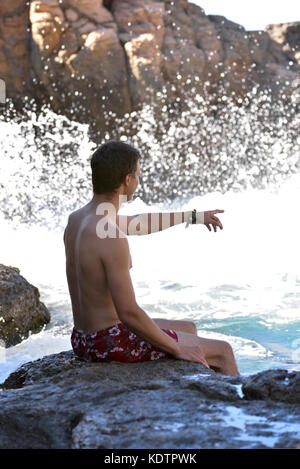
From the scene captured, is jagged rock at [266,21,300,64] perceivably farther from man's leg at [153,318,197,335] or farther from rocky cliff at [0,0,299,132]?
A: man's leg at [153,318,197,335]

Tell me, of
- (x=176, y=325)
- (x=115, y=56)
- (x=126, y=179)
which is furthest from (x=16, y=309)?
(x=115, y=56)

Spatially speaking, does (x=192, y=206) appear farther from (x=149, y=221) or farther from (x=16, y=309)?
(x=149, y=221)

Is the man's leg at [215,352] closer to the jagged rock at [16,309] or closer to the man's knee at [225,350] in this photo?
the man's knee at [225,350]

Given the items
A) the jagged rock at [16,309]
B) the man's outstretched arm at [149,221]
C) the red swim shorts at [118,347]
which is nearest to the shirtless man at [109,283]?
the red swim shorts at [118,347]

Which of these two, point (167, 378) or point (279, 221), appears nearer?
point (167, 378)

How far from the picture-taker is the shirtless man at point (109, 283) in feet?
8.52

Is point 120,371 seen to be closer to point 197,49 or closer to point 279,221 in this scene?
point 279,221

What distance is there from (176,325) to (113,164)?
92cm

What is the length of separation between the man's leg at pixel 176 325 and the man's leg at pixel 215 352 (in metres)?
0.15

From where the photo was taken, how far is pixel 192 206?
12477 millimetres

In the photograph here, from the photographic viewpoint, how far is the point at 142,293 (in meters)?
6.90

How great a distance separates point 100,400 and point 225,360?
101cm

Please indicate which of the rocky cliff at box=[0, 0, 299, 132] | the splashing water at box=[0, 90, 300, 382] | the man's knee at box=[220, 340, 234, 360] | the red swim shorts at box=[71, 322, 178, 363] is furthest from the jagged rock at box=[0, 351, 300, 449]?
the rocky cliff at box=[0, 0, 299, 132]
